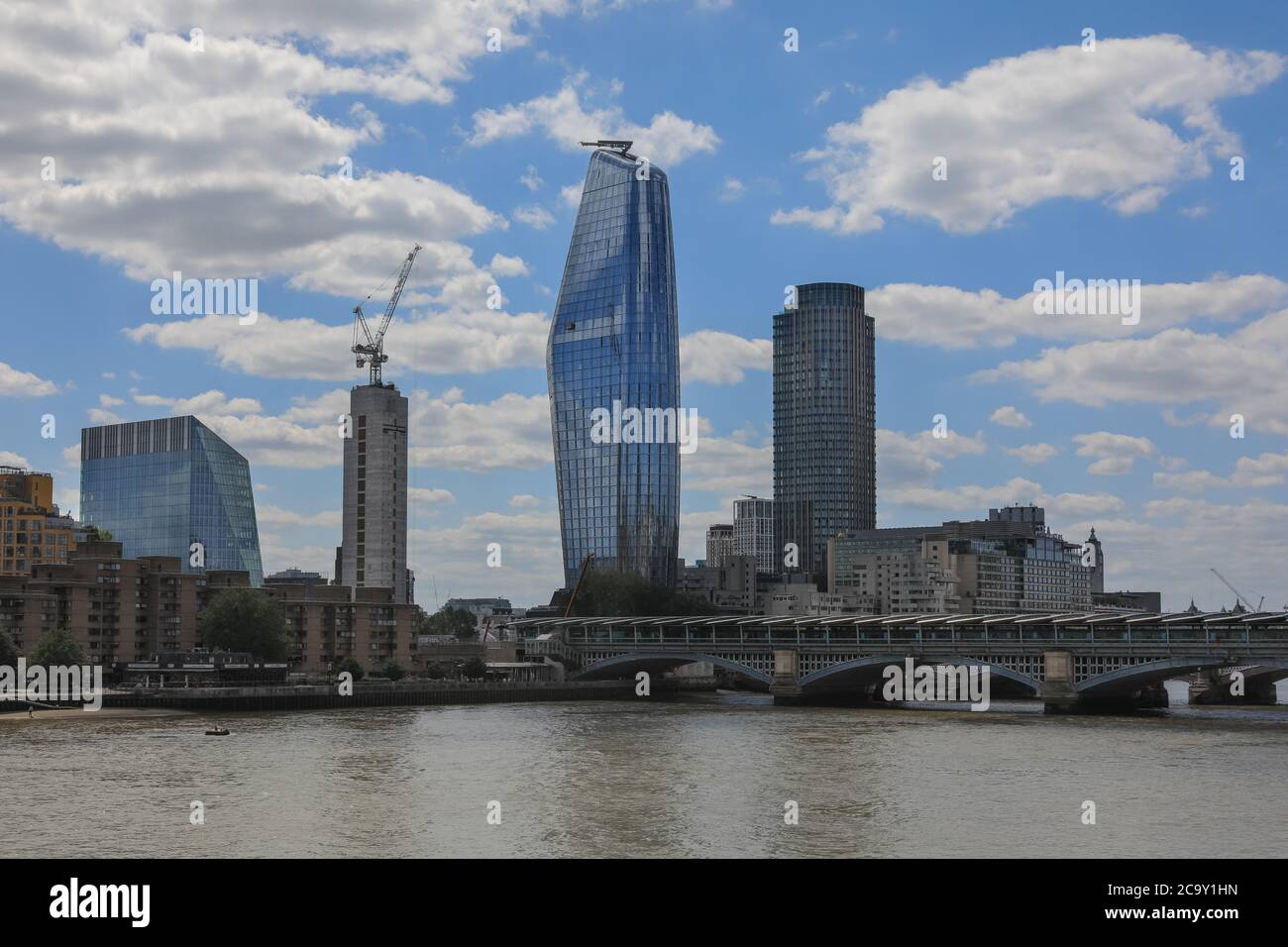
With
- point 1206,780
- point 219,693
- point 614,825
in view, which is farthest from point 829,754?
point 219,693

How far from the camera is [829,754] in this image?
78.8 metres

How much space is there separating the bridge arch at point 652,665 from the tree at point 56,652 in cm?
5480

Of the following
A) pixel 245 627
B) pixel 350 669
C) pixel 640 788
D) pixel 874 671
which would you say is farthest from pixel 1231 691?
pixel 640 788

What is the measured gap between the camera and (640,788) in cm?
6238

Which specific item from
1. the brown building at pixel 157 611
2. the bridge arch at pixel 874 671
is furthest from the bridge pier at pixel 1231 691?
the brown building at pixel 157 611

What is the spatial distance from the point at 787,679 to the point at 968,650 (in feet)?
63.2

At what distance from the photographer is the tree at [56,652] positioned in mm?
122188

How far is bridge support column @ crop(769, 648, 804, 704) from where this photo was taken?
445 feet

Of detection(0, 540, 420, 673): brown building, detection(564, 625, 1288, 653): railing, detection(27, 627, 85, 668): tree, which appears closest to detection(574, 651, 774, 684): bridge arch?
detection(564, 625, 1288, 653): railing

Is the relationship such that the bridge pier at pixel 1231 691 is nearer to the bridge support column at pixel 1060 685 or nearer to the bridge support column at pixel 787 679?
the bridge support column at pixel 1060 685

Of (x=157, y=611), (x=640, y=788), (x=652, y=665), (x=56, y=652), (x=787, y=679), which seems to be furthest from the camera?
(x=652, y=665)

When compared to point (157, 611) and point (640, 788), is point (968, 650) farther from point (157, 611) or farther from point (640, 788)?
point (157, 611)

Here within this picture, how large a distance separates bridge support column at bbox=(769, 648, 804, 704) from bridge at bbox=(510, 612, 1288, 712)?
0.10 m
